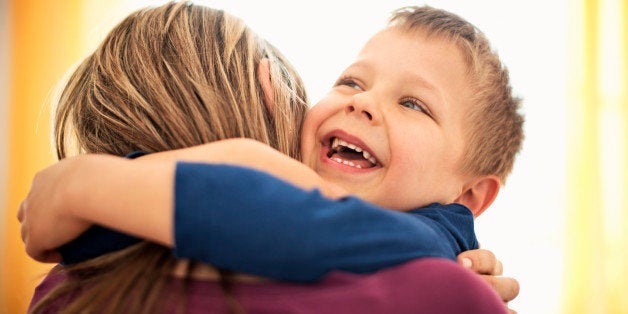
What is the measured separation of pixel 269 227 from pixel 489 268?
61 centimetres

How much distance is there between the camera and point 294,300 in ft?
2.14

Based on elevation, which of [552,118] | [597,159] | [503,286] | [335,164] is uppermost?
[335,164]

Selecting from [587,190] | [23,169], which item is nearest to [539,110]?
[587,190]

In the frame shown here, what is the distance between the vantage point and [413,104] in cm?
118

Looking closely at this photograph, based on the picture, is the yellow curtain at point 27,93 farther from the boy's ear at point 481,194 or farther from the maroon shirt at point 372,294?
the maroon shirt at point 372,294

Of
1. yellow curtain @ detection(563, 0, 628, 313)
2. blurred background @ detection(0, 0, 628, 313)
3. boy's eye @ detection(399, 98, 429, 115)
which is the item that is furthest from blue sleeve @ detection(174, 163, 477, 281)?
yellow curtain @ detection(563, 0, 628, 313)

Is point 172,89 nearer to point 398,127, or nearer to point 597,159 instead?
point 398,127

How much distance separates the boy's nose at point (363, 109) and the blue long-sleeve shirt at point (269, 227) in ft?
1.59

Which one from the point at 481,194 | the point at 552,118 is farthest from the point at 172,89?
the point at 552,118

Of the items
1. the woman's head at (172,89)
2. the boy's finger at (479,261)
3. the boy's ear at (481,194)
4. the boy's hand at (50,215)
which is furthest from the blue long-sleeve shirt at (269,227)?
the boy's ear at (481,194)

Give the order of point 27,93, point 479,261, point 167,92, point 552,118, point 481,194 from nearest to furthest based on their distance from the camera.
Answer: point 167,92 < point 479,261 < point 481,194 < point 27,93 < point 552,118

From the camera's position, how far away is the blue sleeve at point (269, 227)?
60 centimetres

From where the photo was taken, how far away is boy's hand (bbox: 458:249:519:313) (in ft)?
3.45

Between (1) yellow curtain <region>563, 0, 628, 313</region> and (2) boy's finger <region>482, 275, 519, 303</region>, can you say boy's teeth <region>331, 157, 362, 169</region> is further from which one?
(1) yellow curtain <region>563, 0, 628, 313</region>
